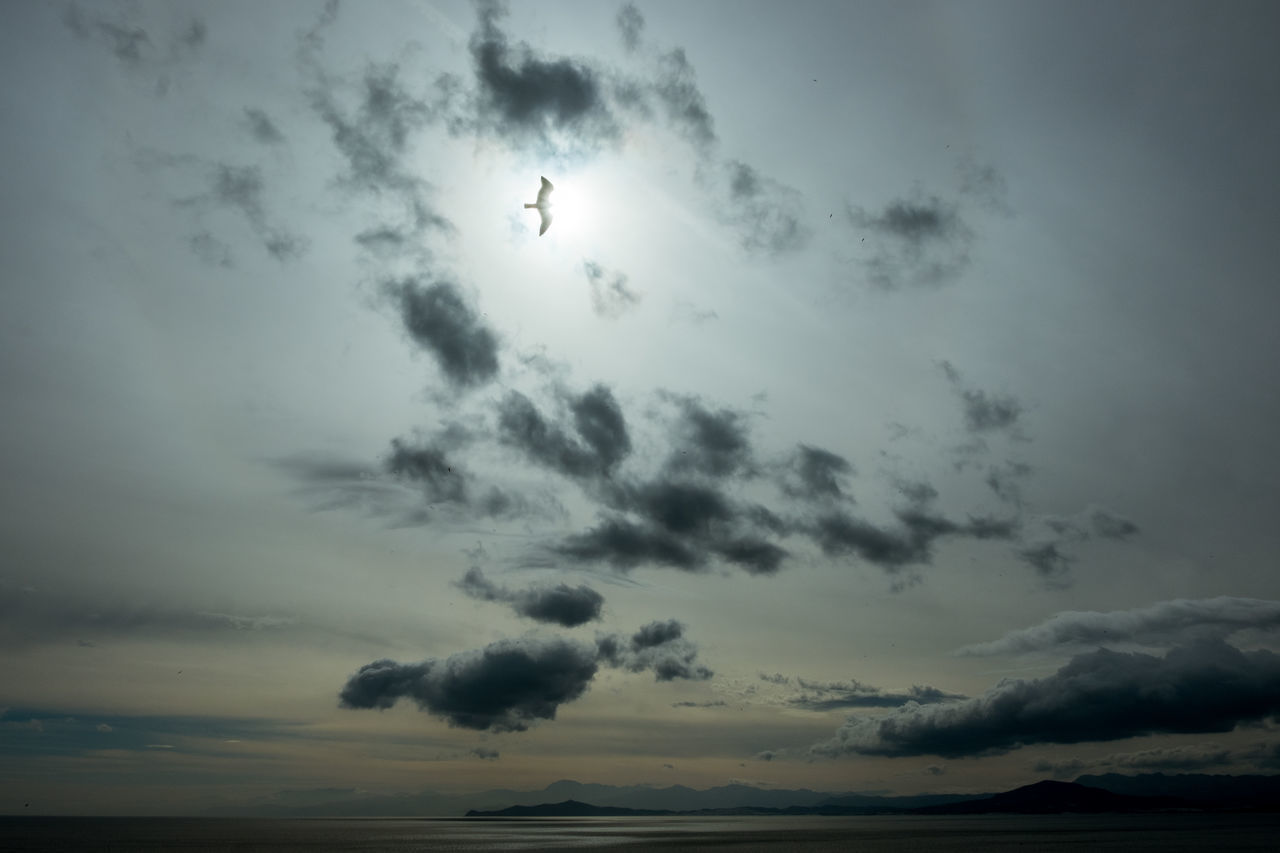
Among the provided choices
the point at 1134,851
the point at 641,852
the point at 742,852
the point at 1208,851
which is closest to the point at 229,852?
the point at 641,852

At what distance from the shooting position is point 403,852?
19675 cm

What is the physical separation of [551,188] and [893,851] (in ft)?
618

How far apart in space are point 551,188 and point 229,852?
202335 millimetres

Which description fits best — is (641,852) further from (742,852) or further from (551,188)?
(551,188)

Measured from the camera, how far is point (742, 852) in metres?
199

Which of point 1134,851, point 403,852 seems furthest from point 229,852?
point 1134,851

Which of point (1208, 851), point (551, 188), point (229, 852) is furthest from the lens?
point (229, 852)

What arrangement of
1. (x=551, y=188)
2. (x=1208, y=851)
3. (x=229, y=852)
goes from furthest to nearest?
(x=229, y=852)
(x=1208, y=851)
(x=551, y=188)

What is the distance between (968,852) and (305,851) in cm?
15686

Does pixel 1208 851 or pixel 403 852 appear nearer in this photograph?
pixel 1208 851

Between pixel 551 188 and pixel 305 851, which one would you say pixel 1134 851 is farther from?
pixel 551 188

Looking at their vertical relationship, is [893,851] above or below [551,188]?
below

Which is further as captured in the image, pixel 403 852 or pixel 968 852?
pixel 403 852

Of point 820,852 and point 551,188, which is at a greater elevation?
point 551,188
